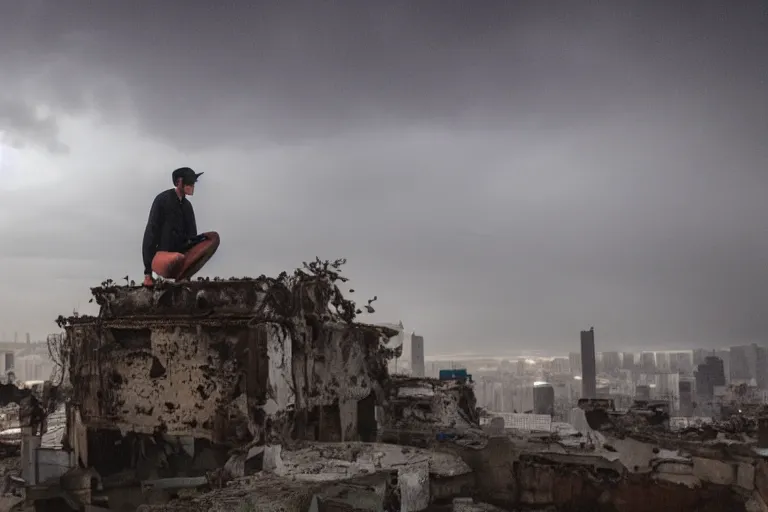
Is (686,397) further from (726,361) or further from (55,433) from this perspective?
(55,433)

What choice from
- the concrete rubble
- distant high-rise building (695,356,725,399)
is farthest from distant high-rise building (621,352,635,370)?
the concrete rubble

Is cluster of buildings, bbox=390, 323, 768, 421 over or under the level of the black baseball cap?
under

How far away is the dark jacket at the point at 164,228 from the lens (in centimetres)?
1247

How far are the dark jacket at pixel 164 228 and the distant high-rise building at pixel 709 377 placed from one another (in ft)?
79.7

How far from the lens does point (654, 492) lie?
976 centimetres

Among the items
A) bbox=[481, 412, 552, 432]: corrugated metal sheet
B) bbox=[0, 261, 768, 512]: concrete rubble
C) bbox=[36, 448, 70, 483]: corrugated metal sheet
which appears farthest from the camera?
bbox=[481, 412, 552, 432]: corrugated metal sheet

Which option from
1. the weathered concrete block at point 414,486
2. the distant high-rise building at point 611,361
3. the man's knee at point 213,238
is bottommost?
the distant high-rise building at point 611,361

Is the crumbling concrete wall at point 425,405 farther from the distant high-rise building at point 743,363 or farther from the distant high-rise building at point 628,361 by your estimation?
the distant high-rise building at point 628,361

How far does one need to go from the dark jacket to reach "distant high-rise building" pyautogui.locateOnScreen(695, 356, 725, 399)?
79.7 feet

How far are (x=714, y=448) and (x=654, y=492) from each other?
1.19 metres

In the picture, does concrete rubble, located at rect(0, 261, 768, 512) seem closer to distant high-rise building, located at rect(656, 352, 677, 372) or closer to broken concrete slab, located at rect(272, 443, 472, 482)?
broken concrete slab, located at rect(272, 443, 472, 482)

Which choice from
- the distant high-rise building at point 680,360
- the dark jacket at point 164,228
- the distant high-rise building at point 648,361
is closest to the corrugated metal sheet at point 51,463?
the dark jacket at point 164,228

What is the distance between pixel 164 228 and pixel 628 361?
3637cm

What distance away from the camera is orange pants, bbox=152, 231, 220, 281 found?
12102 mm
